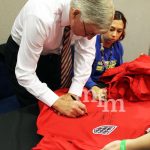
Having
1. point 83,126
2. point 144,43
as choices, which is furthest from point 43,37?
point 144,43

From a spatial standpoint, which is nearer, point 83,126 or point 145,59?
point 83,126

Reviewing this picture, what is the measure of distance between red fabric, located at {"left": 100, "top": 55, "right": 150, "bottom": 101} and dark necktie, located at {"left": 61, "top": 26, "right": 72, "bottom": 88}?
0.73 feet

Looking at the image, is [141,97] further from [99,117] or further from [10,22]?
[10,22]

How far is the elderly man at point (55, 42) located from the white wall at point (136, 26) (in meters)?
1.12

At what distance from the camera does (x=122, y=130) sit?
124 cm

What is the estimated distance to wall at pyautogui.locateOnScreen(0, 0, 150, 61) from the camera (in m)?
2.23

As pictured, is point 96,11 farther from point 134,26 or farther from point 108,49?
point 134,26

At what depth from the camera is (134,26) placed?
8.72 feet

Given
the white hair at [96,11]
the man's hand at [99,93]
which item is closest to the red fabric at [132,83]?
the man's hand at [99,93]

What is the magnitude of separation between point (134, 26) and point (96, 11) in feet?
5.15

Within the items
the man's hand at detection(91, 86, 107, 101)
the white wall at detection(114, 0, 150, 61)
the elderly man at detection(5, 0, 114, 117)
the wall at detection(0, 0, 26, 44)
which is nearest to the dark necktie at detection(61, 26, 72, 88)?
the elderly man at detection(5, 0, 114, 117)

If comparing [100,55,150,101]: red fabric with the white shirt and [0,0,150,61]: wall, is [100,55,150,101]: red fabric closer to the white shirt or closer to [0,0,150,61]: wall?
the white shirt

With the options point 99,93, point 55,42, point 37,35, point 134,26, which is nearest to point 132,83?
point 99,93

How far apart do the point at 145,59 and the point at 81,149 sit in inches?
28.7
